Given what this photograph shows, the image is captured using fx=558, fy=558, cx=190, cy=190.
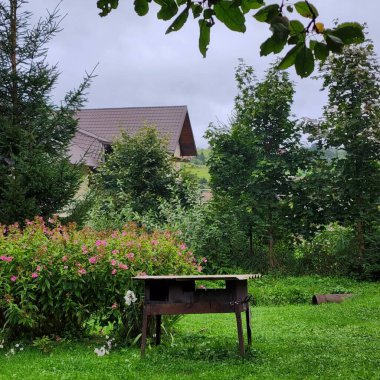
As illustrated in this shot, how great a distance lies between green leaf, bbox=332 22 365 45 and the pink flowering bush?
18.3 ft

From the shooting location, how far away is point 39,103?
33.3 ft

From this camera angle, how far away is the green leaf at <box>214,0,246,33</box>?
2119mm

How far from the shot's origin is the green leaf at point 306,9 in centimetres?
203

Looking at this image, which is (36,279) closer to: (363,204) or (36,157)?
(36,157)

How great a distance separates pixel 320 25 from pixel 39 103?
347 inches

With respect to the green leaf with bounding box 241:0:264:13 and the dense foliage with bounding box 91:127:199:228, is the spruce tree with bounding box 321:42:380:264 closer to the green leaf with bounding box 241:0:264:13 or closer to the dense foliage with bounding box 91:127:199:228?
the dense foliage with bounding box 91:127:199:228

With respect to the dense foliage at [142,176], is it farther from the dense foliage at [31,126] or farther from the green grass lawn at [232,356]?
the green grass lawn at [232,356]

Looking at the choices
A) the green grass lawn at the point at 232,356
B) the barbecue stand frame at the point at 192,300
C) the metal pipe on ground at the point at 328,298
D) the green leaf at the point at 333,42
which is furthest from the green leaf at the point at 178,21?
the metal pipe on ground at the point at 328,298

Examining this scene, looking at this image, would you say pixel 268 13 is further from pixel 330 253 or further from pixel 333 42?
pixel 330 253

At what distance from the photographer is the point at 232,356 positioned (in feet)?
20.1

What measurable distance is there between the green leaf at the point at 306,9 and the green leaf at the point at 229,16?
0.21 metres

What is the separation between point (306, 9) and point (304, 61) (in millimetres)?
187

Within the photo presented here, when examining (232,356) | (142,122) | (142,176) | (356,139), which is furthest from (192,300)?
(142,122)

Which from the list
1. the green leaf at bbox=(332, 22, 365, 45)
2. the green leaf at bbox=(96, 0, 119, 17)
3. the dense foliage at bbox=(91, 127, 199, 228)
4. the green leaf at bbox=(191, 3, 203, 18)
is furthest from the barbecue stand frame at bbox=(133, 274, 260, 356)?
the dense foliage at bbox=(91, 127, 199, 228)
